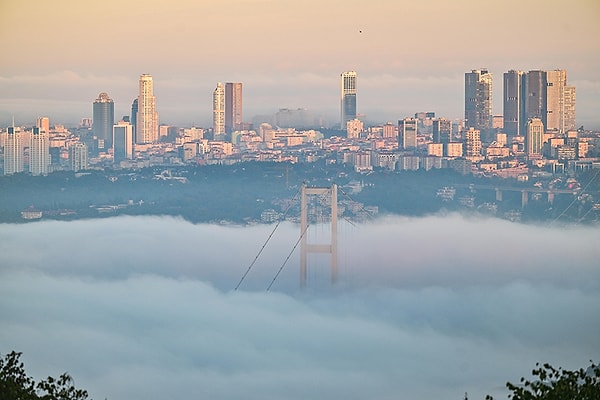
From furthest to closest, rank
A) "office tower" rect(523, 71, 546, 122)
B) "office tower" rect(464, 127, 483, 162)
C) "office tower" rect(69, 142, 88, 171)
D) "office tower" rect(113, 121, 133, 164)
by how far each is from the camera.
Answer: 1. "office tower" rect(113, 121, 133, 164)
2. "office tower" rect(69, 142, 88, 171)
3. "office tower" rect(464, 127, 483, 162)
4. "office tower" rect(523, 71, 546, 122)

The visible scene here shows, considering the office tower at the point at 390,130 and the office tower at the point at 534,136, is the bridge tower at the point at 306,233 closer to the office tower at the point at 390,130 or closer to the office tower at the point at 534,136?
the office tower at the point at 390,130

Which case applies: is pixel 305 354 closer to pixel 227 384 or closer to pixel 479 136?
pixel 227 384

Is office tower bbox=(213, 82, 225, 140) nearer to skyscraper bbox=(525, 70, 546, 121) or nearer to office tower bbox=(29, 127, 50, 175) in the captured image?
office tower bbox=(29, 127, 50, 175)

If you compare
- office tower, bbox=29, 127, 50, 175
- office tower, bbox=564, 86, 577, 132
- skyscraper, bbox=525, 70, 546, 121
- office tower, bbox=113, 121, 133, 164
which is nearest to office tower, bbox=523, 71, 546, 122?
skyscraper, bbox=525, 70, 546, 121

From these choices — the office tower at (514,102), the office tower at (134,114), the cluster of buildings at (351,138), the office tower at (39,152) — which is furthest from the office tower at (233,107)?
the office tower at (514,102)

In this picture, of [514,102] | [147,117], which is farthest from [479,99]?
[147,117]

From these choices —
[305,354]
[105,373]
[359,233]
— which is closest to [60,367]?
[105,373]

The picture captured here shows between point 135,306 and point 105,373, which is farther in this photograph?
point 135,306
